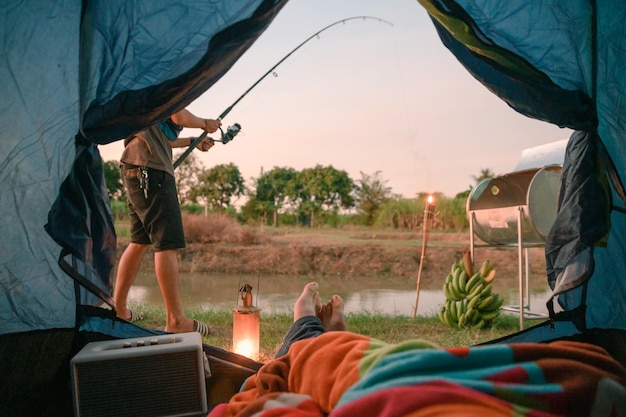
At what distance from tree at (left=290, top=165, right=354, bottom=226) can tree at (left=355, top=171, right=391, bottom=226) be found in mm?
1084

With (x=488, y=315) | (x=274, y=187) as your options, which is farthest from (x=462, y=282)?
(x=274, y=187)

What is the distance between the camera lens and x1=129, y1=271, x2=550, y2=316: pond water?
16.5 ft

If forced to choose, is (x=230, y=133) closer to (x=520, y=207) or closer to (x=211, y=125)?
(x=211, y=125)

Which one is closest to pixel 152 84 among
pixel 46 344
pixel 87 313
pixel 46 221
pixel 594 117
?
pixel 46 221

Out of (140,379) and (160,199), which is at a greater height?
(160,199)

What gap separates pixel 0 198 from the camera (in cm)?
163

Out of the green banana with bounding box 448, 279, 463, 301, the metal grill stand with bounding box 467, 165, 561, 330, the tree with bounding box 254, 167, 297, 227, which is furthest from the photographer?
the tree with bounding box 254, 167, 297, 227

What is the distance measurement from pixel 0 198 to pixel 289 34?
2155mm

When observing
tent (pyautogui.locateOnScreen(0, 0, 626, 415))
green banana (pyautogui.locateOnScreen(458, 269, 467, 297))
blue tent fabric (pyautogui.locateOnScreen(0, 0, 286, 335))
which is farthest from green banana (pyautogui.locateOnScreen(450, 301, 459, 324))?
blue tent fabric (pyautogui.locateOnScreen(0, 0, 286, 335))

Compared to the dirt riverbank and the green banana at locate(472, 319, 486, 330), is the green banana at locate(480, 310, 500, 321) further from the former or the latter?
the dirt riverbank

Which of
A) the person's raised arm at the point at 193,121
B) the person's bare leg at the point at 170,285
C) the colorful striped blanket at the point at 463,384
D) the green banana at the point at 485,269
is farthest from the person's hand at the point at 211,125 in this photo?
the green banana at the point at 485,269

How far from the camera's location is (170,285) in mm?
2406

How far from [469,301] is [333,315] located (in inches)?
70.0

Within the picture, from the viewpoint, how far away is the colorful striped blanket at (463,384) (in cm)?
78
